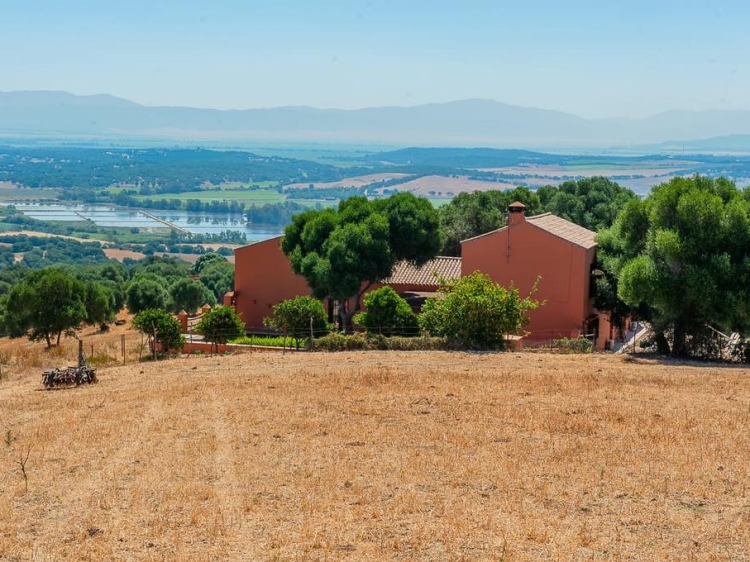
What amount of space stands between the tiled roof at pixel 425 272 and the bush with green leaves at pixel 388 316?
9.73 meters

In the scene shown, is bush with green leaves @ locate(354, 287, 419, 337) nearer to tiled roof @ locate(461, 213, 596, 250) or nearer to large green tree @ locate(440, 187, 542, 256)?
tiled roof @ locate(461, 213, 596, 250)

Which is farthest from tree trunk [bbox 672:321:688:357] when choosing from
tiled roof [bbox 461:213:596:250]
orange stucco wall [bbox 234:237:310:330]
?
orange stucco wall [bbox 234:237:310:330]

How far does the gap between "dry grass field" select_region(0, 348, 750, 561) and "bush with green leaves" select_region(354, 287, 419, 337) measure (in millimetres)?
6817

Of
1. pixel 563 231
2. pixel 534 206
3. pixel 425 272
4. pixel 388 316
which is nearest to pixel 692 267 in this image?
pixel 388 316

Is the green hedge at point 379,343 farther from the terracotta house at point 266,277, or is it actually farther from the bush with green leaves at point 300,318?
the terracotta house at point 266,277

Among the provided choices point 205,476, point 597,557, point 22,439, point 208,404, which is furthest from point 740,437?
point 22,439

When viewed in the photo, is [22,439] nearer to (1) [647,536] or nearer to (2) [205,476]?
(2) [205,476]

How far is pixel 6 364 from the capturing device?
25.9 meters

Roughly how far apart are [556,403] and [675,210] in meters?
9.75

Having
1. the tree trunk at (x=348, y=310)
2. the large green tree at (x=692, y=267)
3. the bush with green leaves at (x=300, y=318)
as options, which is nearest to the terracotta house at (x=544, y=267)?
the tree trunk at (x=348, y=310)

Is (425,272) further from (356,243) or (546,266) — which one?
(546,266)

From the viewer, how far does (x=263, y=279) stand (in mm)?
41094

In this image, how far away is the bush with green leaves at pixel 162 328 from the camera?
27.6 m

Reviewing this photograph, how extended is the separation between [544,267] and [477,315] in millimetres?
8212
